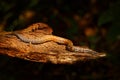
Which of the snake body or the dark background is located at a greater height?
the dark background

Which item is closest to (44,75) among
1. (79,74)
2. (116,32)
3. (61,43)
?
(79,74)

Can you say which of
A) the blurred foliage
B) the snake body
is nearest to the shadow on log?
the snake body

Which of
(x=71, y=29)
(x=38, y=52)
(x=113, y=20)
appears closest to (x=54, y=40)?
(x=38, y=52)

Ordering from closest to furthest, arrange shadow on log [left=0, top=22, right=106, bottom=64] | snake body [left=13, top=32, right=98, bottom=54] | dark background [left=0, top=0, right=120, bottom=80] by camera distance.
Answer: shadow on log [left=0, top=22, right=106, bottom=64]
snake body [left=13, top=32, right=98, bottom=54]
dark background [left=0, top=0, right=120, bottom=80]

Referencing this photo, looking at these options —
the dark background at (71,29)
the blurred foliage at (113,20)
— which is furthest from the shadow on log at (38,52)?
the blurred foliage at (113,20)

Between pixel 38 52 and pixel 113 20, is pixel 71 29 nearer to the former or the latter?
pixel 113 20

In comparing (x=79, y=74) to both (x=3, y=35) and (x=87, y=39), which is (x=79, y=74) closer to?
(x=87, y=39)

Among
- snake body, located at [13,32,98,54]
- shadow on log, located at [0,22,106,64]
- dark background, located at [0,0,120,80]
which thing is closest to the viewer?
shadow on log, located at [0,22,106,64]

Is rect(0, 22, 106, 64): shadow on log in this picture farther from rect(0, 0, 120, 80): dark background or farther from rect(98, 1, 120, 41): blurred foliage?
rect(98, 1, 120, 41): blurred foliage
